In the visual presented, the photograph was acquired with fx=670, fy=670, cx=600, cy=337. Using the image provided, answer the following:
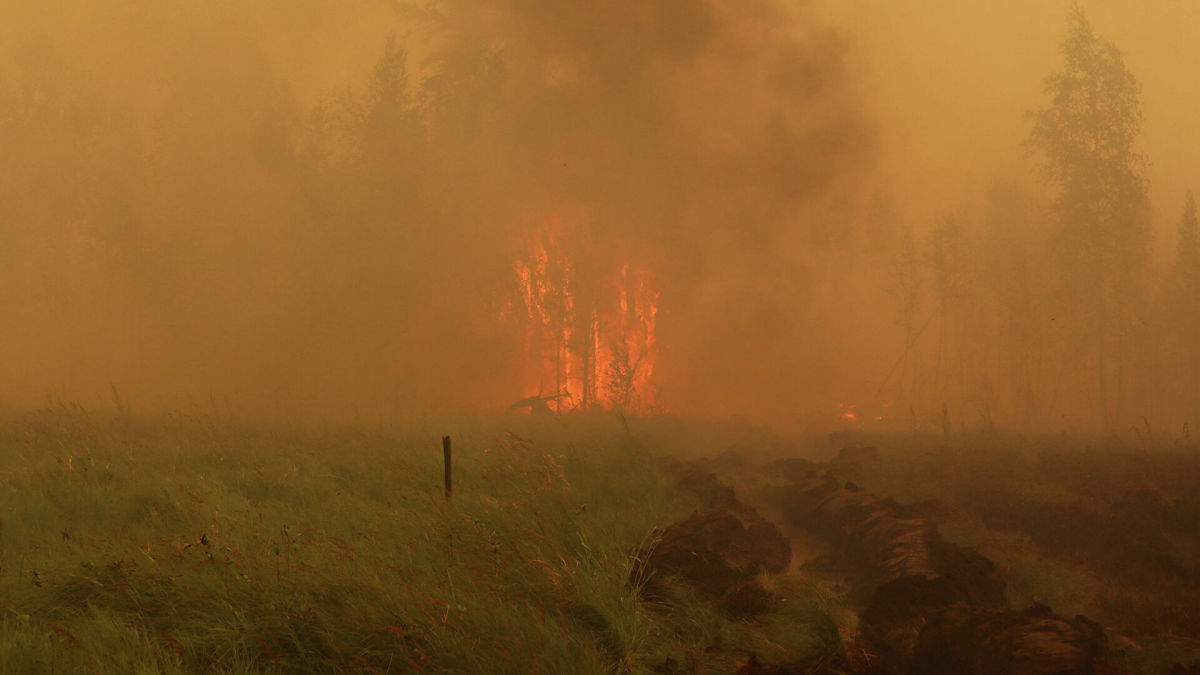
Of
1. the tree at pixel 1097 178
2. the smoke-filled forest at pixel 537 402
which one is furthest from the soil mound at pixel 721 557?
the tree at pixel 1097 178

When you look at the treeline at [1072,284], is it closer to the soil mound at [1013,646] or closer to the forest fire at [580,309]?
the forest fire at [580,309]

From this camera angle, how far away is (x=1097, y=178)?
2358 centimetres

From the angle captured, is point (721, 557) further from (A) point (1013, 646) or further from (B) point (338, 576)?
(B) point (338, 576)

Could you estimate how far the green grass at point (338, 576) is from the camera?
3.56 meters

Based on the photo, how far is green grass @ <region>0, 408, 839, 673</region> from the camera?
140 inches

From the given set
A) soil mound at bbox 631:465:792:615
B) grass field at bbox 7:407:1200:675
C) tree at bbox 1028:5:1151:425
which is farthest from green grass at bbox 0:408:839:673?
tree at bbox 1028:5:1151:425

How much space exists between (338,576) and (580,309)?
1990cm

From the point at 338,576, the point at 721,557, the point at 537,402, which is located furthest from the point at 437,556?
the point at 537,402

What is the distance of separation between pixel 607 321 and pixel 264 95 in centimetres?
1634

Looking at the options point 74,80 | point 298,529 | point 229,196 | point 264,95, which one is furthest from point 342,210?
point 298,529

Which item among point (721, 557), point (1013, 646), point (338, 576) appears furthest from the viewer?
point (721, 557)

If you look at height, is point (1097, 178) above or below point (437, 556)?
above

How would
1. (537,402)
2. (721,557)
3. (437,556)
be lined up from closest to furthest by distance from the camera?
(437,556)
(721,557)
(537,402)

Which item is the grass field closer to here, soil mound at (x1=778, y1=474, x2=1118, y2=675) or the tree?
soil mound at (x1=778, y1=474, x2=1118, y2=675)
